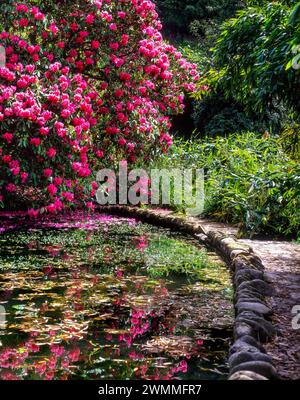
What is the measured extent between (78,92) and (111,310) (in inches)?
198

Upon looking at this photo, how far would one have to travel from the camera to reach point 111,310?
451 cm

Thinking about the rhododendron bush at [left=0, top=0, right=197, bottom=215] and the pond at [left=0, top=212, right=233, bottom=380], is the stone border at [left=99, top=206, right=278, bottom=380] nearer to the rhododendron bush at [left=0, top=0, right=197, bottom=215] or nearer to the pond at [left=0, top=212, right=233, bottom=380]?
the pond at [left=0, top=212, right=233, bottom=380]

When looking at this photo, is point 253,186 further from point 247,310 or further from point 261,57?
point 247,310

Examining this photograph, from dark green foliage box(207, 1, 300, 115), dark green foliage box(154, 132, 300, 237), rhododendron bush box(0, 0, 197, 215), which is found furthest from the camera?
rhododendron bush box(0, 0, 197, 215)

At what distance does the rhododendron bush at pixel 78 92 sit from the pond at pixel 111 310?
1527mm

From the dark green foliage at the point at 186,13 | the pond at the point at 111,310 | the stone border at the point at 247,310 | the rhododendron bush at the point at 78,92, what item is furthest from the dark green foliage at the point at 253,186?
the dark green foliage at the point at 186,13

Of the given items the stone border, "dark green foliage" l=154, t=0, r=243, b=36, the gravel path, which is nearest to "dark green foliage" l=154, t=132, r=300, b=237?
the gravel path

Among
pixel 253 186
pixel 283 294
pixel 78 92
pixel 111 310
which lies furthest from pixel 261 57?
pixel 78 92

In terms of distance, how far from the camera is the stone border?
117 inches

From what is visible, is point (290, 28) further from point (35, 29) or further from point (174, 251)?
point (35, 29)

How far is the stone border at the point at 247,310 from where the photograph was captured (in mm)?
2961

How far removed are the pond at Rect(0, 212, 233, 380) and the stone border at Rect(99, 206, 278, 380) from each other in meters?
0.19
